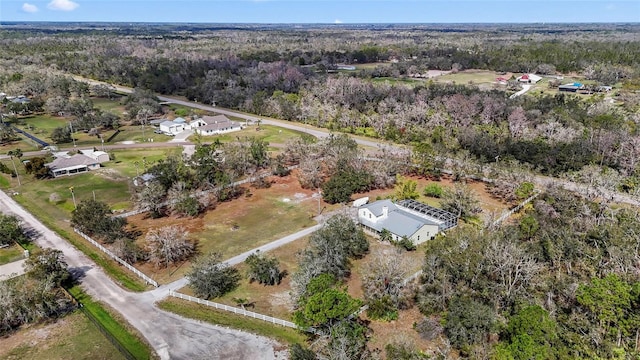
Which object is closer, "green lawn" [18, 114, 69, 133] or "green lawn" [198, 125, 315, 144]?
"green lawn" [198, 125, 315, 144]

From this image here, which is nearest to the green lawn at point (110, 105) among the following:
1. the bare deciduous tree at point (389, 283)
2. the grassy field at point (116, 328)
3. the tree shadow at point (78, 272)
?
the tree shadow at point (78, 272)

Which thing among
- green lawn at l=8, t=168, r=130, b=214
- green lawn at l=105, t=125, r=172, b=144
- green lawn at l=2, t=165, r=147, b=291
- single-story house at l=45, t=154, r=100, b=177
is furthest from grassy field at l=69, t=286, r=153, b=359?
green lawn at l=105, t=125, r=172, b=144

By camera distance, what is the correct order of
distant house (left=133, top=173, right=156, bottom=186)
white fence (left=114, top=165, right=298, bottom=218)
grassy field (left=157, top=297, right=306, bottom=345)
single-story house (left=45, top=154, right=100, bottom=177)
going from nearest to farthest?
grassy field (left=157, top=297, right=306, bottom=345), white fence (left=114, top=165, right=298, bottom=218), distant house (left=133, top=173, right=156, bottom=186), single-story house (left=45, top=154, right=100, bottom=177)

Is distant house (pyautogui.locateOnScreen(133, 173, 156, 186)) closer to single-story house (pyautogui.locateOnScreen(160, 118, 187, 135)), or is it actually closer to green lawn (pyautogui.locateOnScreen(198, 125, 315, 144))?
green lawn (pyautogui.locateOnScreen(198, 125, 315, 144))

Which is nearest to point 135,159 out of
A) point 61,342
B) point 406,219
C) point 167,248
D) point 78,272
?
point 78,272

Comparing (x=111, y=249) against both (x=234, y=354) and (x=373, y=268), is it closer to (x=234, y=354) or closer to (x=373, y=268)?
(x=234, y=354)

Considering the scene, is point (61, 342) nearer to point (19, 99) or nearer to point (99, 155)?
point (99, 155)
